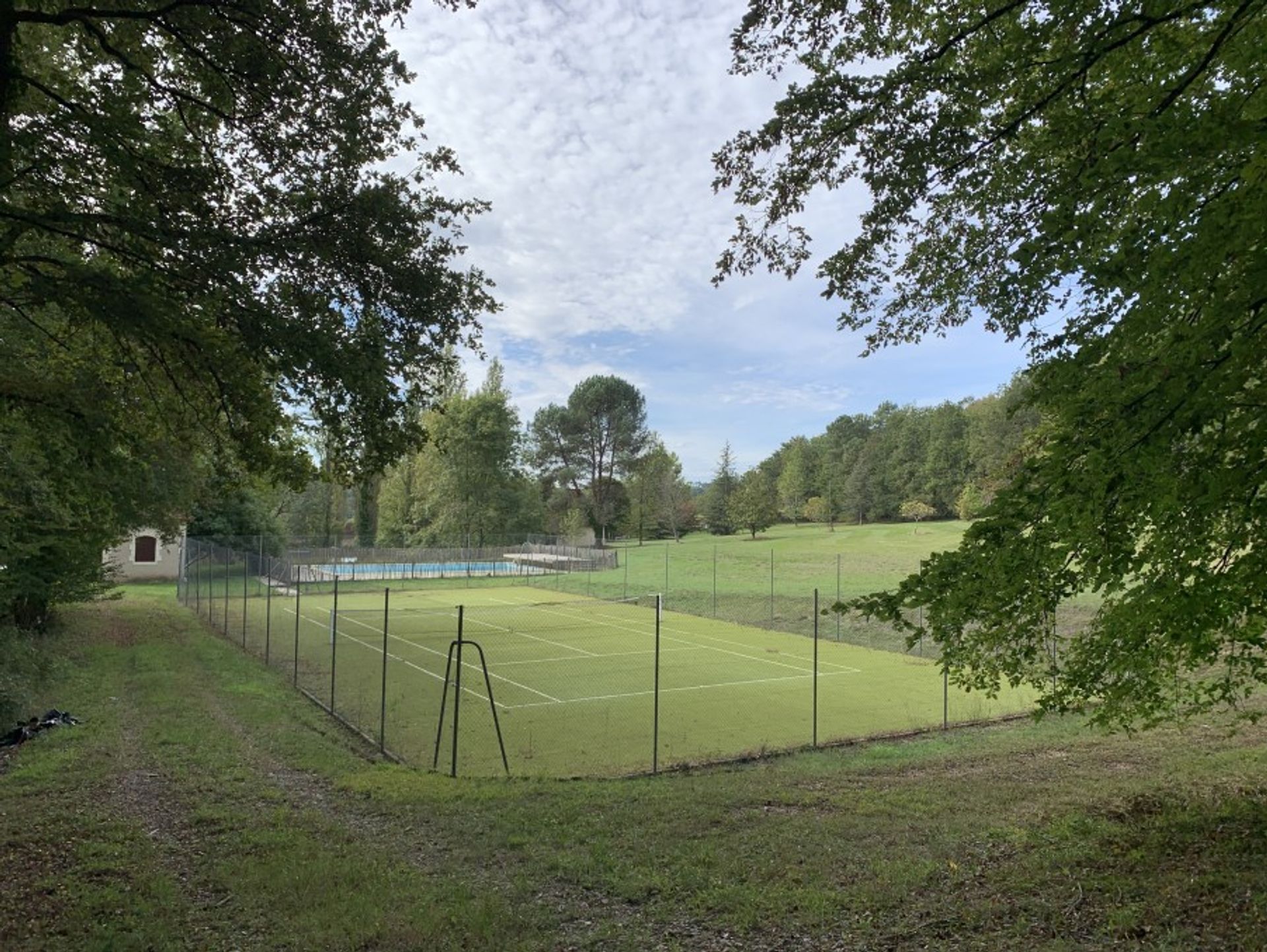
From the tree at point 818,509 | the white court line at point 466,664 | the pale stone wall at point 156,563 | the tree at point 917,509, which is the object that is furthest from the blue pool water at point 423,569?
the tree at point 818,509

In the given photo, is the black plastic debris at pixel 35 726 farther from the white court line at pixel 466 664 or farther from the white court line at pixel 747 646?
the white court line at pixel 747 646

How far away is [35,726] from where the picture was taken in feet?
36.1

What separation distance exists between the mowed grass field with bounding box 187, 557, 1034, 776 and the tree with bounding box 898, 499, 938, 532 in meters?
50.7

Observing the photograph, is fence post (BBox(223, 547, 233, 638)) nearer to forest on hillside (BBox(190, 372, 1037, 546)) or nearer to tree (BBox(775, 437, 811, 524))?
forest on hillside (BBox(190, 372, 1037, 546))

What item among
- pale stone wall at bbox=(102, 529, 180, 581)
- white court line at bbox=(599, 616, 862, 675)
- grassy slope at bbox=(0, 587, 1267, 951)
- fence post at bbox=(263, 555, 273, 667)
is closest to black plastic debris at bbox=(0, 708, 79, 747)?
grassy slope at bbox=(0, 587, 1267, 951)

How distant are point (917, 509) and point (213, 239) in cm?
7743

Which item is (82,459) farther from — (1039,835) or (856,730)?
(856,730)

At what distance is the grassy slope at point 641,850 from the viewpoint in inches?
193

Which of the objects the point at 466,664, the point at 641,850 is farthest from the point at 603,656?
the point at 641,850

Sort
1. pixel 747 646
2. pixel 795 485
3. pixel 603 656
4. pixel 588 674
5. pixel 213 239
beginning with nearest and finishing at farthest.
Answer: pixel 213 239 → pixel 588 674 → pixel 603 656 → pixel 747 646 → pixel 795 485

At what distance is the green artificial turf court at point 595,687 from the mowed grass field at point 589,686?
6cm

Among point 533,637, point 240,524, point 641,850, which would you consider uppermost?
point 240,524

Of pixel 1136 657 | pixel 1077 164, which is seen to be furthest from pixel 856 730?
pixel 1077 164

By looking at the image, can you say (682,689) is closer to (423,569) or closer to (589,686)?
(589,686)
